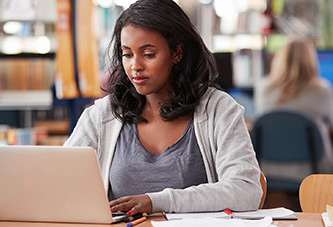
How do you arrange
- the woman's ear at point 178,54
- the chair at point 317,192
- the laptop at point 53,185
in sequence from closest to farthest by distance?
the laptop at point 53,185
the chair at point 317,192
the woman's ear at point 178,54

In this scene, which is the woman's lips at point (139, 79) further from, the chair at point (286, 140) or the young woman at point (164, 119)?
the chair at point (286, 140)

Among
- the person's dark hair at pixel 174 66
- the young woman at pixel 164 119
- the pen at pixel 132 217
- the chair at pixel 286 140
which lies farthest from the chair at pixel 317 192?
the chair at pixel 286 140

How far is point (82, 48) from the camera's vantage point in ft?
13.7

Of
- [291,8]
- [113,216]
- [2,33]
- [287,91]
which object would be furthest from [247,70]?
[113,216]

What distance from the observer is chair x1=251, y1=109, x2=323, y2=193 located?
3.61 meters

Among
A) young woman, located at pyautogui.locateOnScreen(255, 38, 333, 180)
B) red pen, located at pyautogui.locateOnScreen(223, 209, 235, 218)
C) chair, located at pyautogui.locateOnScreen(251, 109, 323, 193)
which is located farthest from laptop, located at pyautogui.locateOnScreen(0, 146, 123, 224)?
young woman, located at pyautogui.locateOnScreen(255, 38, 333, 180)

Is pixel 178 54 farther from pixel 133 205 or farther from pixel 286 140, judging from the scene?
pixel 286 140

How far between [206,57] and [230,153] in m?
0.36

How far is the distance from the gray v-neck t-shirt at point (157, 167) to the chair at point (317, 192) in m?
0.29

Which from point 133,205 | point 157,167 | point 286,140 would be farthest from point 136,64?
point 286,140

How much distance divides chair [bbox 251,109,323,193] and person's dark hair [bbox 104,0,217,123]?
1844mm

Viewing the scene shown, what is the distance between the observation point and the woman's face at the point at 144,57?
1.71 metres

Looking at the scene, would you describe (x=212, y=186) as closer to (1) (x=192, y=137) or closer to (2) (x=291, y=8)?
(1) (x=192, y=137)

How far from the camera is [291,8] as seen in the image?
5.98 meters
